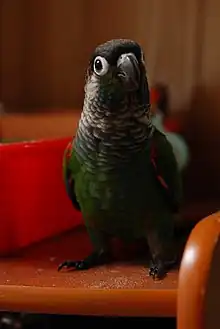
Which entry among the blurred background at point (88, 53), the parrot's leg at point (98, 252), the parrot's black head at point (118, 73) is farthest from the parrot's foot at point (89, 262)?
the blurred background at point (88, 53)

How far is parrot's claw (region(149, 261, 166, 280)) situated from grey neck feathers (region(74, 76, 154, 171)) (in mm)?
101

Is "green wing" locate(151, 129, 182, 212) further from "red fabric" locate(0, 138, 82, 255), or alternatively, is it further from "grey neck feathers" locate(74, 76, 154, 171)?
"red fabric" locate(0, 138, 82, 255)

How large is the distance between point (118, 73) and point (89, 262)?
195mm

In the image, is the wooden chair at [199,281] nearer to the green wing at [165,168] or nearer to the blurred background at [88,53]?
the green wing at [165,168]

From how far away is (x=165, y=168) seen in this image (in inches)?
25.4

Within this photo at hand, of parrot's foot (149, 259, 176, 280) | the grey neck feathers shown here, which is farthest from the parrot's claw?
the grey neck feathers

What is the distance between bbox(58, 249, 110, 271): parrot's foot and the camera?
2.13ft

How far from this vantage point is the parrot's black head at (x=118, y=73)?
583mm

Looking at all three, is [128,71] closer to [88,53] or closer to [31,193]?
[31,193]

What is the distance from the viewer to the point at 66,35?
112 centimetres

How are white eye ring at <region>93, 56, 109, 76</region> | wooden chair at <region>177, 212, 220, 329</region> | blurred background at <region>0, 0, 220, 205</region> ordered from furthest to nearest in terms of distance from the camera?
blurred background at <region>0, 0, 220, 205</region> < white eye ring at <region>93, 56, 109, 76</region> < wooden chair at <region>177, 212, 220, 329</region>

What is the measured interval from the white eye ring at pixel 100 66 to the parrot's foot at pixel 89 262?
0.62 ft

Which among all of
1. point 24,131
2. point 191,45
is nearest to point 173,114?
point 191,45

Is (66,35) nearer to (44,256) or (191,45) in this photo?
(191,45)
